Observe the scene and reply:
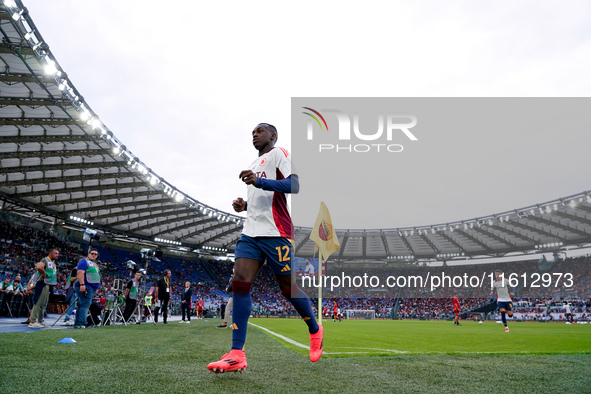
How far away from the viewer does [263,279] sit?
47.8 meters

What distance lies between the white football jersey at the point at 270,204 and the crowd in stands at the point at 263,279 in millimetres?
25120

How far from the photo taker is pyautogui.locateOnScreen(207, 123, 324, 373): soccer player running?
308cm

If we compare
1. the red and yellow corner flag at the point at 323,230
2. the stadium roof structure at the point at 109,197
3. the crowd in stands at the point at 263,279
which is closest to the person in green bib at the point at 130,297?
the red and yellow corner flag at the point at 323,230

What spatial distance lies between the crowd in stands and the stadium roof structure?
227 cm

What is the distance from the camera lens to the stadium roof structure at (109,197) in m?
14.9

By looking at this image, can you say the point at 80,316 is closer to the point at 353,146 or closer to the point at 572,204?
the point at 353,146

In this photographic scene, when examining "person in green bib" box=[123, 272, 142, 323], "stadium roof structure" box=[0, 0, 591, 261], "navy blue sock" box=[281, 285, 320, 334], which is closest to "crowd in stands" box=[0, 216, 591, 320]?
"stadium roof structure" box=[0, 0, 591, 261]

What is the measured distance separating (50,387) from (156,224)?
113ft

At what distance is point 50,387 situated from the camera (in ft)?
6.93

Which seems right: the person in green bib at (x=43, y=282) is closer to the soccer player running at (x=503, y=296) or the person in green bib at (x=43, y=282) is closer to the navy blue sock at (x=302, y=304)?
the navy blue sock at (x=302, y=304)

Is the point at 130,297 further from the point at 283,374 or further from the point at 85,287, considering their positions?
the point at 283,374

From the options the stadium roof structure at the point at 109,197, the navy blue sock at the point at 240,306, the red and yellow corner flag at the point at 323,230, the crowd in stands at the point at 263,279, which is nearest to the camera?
the navy blue sock at the point at 240,306

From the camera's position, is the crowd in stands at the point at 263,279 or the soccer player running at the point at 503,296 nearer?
the soccer player running at the point at 503,296

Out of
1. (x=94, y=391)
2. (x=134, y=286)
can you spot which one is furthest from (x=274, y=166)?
(x=134, y=286)
